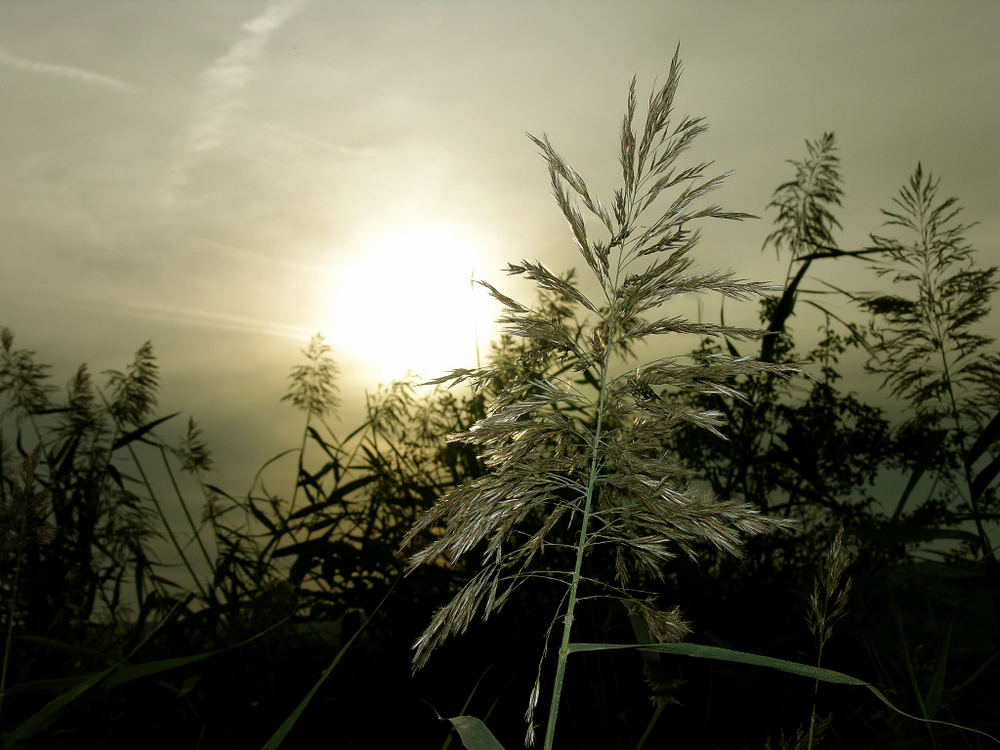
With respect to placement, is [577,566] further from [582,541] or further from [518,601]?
[518,601]

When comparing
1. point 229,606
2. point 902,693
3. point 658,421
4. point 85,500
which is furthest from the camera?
point 85,500

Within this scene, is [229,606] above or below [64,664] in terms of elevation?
above

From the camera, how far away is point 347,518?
3408mm

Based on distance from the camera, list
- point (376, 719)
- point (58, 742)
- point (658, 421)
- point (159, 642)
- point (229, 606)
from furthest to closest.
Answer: point (159, 642) < point (229, 606) < point (376, 719) < point (58, 742) < point (658, 421)

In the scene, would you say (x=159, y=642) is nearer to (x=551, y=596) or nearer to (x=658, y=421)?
(x=551, y=596)

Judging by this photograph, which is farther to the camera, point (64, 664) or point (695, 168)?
point (64, 664)

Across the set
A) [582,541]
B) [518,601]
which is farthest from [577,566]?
[518,601]

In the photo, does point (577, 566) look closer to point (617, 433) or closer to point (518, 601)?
point (617, 433)

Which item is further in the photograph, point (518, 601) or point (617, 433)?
point (518, 601)

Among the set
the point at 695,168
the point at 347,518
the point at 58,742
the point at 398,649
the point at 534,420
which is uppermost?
the point at 695,168

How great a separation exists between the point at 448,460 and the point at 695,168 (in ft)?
7.55

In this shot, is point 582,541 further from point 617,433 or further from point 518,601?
point 518,601

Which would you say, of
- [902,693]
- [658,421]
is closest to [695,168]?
[658,421]

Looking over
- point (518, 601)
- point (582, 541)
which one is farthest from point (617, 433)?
point (518, 601)
